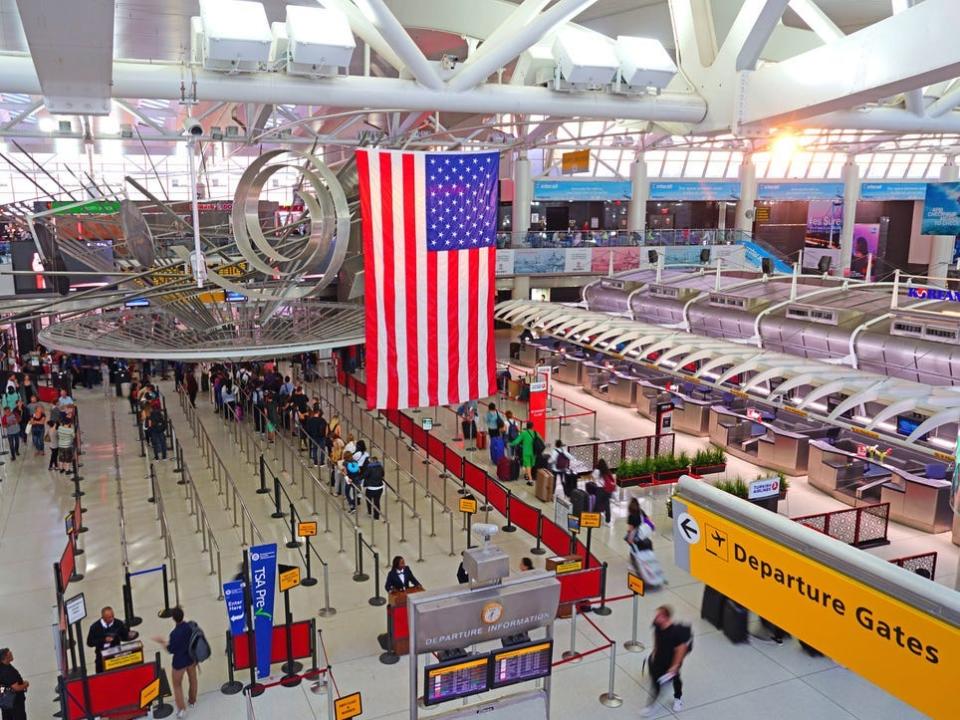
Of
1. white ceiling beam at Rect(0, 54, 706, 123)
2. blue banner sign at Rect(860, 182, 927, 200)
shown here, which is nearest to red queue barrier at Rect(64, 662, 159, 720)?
white ceiling beam at Rect(0, 54, 706, 123)

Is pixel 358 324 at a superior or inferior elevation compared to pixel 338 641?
superior

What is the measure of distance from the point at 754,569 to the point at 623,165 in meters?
47.1

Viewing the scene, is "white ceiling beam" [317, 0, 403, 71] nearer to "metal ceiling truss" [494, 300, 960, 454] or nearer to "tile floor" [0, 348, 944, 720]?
"tile floor" [0, 348, 944, 720]

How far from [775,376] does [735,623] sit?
7560 millimetres

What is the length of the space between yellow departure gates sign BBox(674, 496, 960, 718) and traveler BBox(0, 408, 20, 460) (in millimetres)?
17602

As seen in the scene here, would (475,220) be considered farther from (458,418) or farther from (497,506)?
(458,418)

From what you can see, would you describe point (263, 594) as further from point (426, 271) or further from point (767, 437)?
point (767, 437)

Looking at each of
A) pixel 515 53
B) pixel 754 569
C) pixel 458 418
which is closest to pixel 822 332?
pixel 458 418

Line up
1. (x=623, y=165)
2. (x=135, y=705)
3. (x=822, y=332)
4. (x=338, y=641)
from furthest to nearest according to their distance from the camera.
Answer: (x=623, y=165) → (x=822, y=332) → (x=338, y=641) → (x=135, y=705)

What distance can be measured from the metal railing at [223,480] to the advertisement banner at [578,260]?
56.5 ft

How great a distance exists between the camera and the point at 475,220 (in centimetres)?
877

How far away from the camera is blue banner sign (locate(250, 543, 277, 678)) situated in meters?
8.89

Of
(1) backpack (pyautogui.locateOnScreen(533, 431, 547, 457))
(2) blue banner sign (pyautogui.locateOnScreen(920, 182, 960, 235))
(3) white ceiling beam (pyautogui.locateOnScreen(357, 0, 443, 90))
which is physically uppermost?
(3) white ceiling beam (pyautogui.locateOnScreen(357, 0, 443, 90))

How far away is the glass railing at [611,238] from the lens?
3328cm
